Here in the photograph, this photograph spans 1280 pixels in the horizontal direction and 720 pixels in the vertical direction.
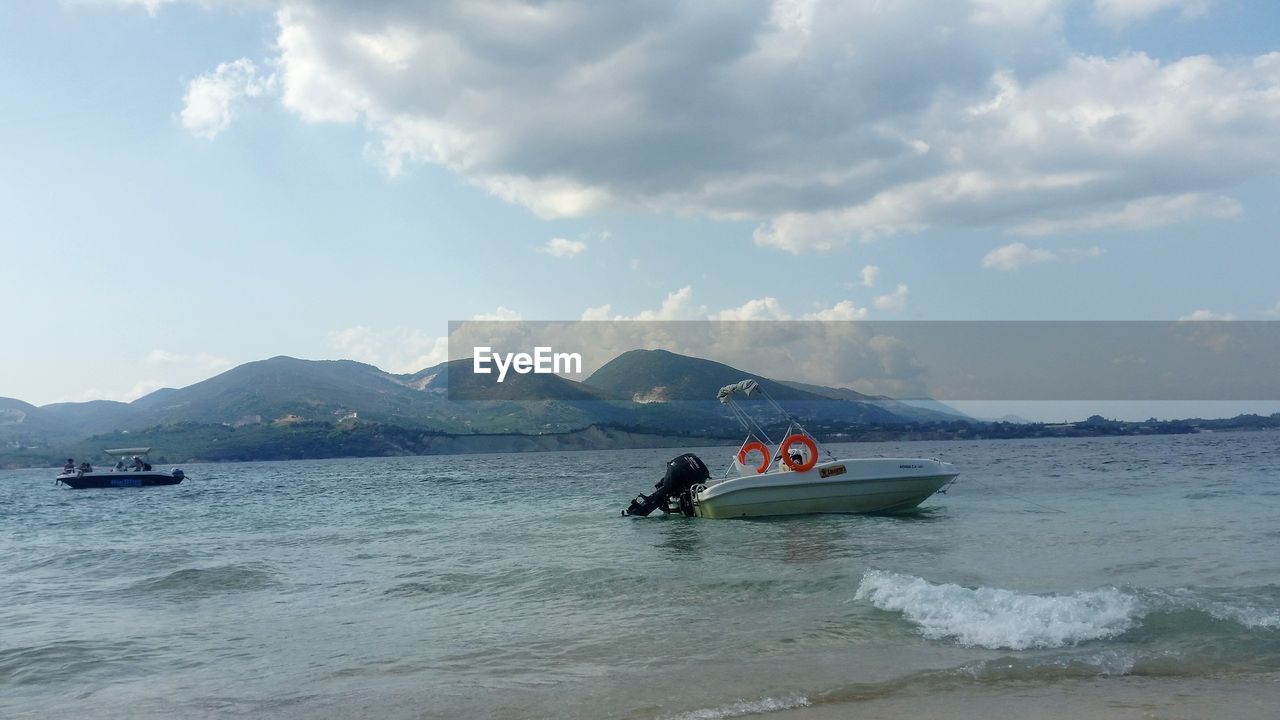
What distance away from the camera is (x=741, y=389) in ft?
96.1

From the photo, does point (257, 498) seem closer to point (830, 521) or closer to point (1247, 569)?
point (830, 521)

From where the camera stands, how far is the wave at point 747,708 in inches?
318

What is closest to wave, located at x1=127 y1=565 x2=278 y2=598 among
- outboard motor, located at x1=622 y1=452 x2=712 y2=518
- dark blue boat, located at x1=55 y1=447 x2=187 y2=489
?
outboard motor, located at x1=622 y1=452 x2=712 y2=518

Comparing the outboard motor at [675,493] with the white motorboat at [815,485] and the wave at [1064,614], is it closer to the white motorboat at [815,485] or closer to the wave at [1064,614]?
the white motorboat at [815,485]

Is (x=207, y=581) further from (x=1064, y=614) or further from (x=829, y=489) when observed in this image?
(x=829, y=489)

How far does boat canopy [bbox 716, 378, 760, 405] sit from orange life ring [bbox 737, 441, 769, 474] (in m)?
1.82

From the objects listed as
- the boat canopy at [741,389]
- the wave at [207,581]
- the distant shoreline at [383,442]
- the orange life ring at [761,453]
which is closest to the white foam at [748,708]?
the wave at [207,581]

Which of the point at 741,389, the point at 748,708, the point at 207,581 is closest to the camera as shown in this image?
the point at 748,708

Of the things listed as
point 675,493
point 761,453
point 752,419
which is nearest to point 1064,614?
point 761,453

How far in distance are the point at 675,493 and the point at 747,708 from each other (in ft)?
69.4

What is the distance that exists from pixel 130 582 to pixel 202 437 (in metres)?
170

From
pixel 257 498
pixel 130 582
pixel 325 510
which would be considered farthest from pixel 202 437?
pixel 130 582

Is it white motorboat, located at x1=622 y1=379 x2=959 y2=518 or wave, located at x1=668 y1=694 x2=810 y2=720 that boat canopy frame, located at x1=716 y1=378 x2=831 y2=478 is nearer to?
white motorboat, located at x1=622 y1=379 x2=959 y2=518

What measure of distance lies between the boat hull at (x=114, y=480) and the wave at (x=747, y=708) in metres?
75.8
